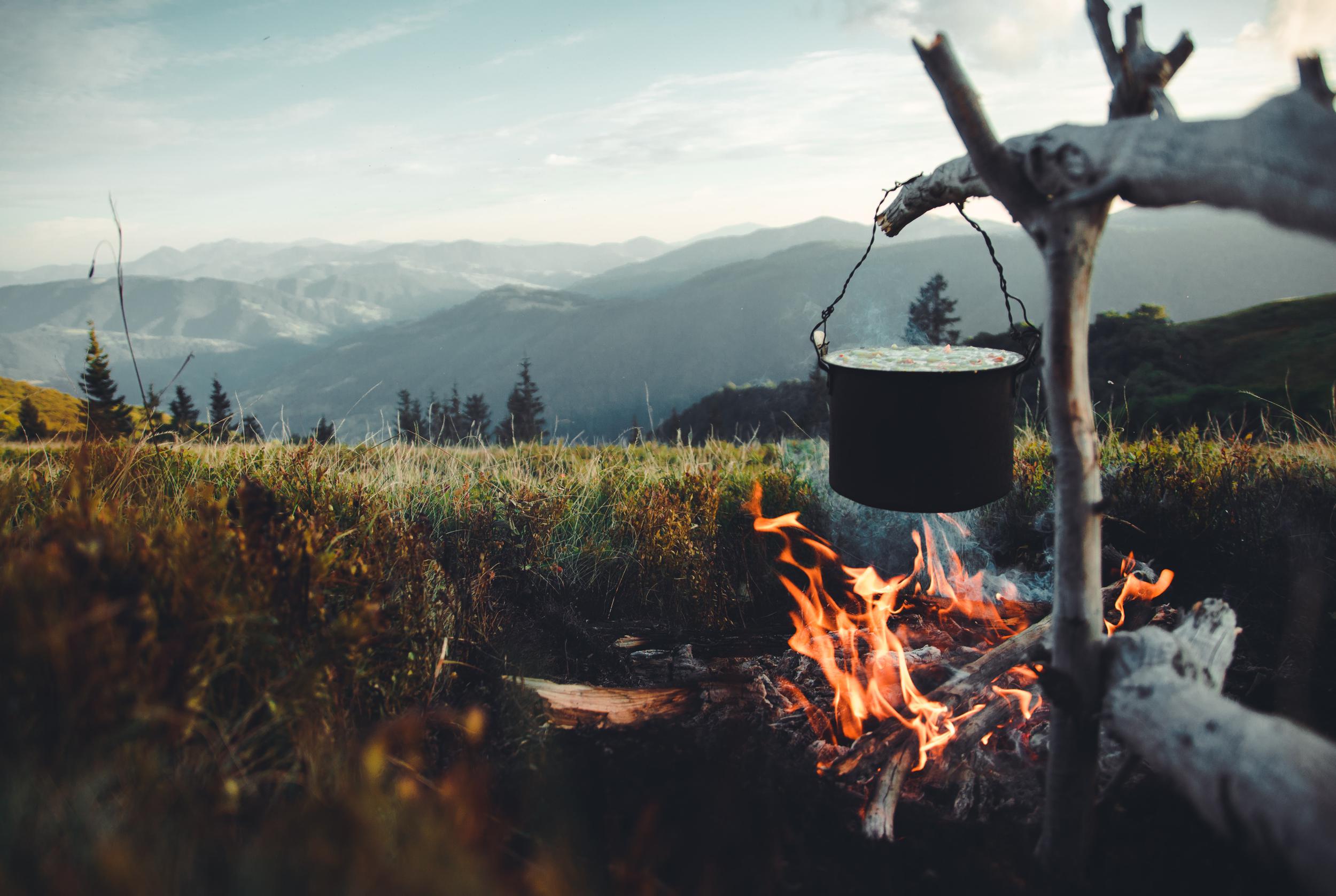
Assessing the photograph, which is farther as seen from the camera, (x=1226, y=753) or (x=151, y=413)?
(x=151, y=413)

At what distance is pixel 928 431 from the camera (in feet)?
8.29

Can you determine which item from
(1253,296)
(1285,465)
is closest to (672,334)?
(1253,296)

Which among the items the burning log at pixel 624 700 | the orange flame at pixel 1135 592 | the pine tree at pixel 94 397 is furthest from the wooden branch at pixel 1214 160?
the pine tree at pixel 94 397

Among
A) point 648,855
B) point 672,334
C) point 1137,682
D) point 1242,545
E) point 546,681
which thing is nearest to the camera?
point 1137,682

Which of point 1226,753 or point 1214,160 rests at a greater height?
point 1214,160

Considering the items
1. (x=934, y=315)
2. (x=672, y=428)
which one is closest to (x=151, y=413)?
(x=934, y=315)

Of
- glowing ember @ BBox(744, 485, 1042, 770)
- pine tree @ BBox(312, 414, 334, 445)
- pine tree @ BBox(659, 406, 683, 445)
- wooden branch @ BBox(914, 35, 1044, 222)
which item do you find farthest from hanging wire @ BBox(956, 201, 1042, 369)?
pine tree @ BBox(312, 414, 334, 445)

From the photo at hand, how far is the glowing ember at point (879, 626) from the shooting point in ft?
9.59

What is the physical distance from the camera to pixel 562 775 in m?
2.37

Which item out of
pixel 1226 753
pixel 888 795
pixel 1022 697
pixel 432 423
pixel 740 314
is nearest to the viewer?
pixel 1226 753

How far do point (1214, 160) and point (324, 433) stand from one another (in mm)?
7066

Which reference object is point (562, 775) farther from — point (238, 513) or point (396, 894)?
point (238, 513)

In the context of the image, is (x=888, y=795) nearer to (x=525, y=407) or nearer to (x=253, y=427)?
(x=253, y=427)

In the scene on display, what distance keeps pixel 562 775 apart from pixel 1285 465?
5425 millimetres
